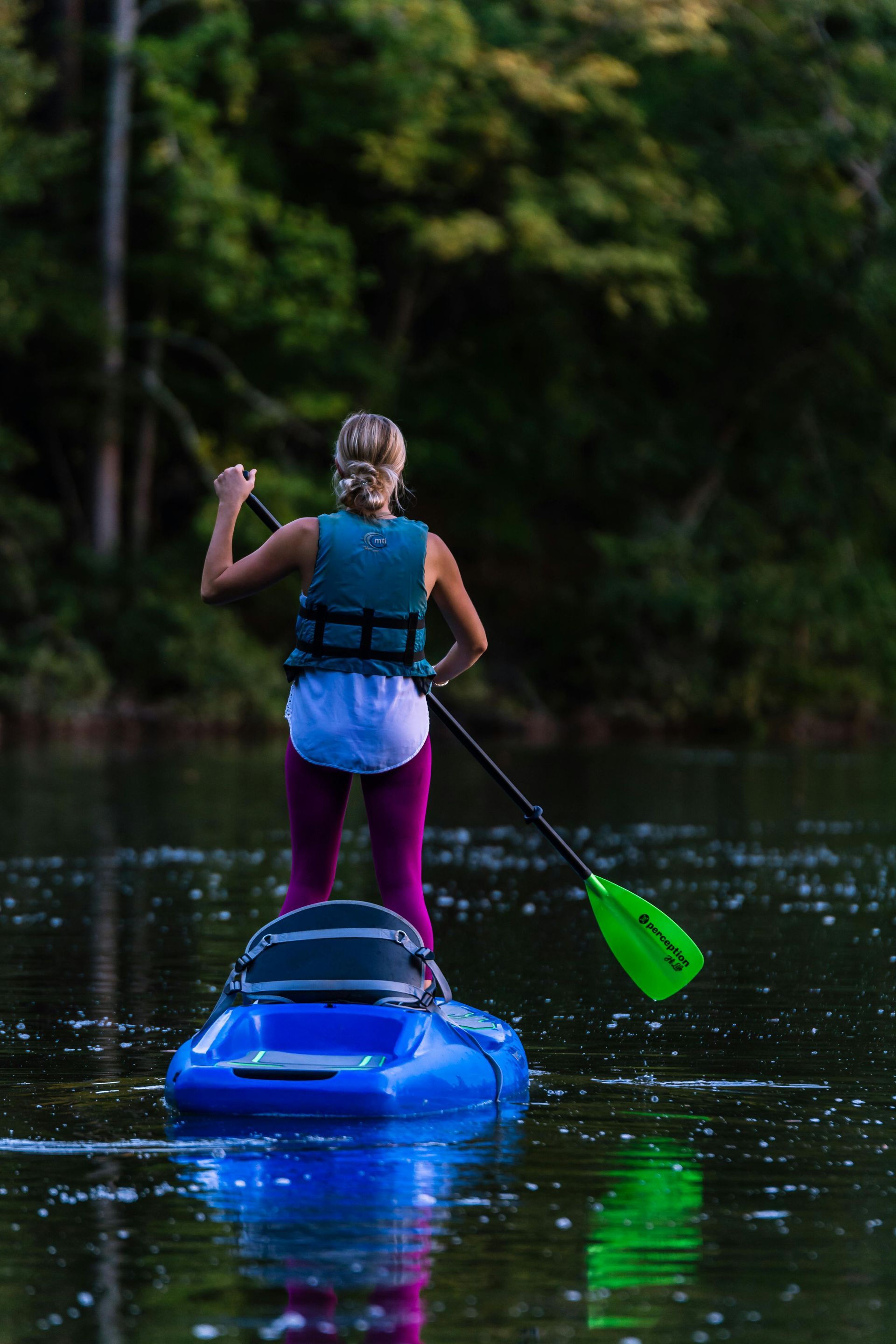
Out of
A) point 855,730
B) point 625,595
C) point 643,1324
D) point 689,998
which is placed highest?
point 643,1324

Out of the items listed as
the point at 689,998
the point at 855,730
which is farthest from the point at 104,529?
the point at 689,998

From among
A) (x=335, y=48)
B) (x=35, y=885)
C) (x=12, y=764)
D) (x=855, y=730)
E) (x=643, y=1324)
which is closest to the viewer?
(x=643, y=1324)

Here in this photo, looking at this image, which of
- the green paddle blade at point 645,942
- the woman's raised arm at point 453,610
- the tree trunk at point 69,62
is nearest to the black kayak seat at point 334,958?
the woman's raised arm at point 453,610

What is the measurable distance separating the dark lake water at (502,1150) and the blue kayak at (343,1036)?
88 millimetres

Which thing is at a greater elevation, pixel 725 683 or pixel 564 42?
pixel 564 42

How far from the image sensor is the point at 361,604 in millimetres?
5715

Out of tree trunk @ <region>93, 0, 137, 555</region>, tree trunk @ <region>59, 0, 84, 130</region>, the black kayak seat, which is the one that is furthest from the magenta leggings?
tree trunk @ <region>59, 0, 84, 130</region>

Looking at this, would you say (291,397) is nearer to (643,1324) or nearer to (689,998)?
(689,998)

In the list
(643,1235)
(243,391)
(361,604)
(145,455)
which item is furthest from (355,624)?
(145,455)

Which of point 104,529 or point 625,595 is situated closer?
point 104,529

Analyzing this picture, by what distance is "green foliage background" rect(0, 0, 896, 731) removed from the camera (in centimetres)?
2977

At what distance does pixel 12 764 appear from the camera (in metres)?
21.2

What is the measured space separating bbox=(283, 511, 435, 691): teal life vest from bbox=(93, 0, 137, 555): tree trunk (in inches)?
968

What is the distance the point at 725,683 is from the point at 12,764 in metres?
14.8
